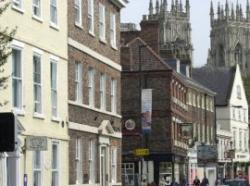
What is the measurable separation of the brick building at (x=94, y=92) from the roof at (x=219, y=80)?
50.5m

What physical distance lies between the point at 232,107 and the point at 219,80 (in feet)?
15.7

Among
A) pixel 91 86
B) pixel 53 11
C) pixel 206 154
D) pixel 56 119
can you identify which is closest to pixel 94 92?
pixel 91 86

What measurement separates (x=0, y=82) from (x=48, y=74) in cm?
1846

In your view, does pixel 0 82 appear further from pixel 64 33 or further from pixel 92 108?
pixel 92 108

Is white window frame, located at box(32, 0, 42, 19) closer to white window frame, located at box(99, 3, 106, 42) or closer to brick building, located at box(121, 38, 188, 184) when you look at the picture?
white window frame, located at box(99, 3, 106, 42)

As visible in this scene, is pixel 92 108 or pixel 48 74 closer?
pixel 48 74

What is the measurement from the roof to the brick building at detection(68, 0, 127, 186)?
50.5m

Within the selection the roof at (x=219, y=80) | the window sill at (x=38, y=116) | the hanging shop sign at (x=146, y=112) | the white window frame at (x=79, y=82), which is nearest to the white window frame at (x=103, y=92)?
the white window frame at (x=79, y=82)

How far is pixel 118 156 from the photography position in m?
45.4

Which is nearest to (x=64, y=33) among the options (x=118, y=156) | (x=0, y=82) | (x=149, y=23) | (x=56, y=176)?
(x=56, y=176)

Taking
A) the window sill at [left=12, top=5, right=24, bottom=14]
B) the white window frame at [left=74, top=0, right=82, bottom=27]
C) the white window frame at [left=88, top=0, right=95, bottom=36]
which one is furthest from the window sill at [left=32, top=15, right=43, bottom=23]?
the white window frame at [left=88, top=0, right=95, bottom=36]

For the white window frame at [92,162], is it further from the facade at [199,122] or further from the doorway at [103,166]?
the facade at [199,122]

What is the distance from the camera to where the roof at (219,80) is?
3752 inches

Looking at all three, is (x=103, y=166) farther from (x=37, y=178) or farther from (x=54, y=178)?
(x=37, y=178)
